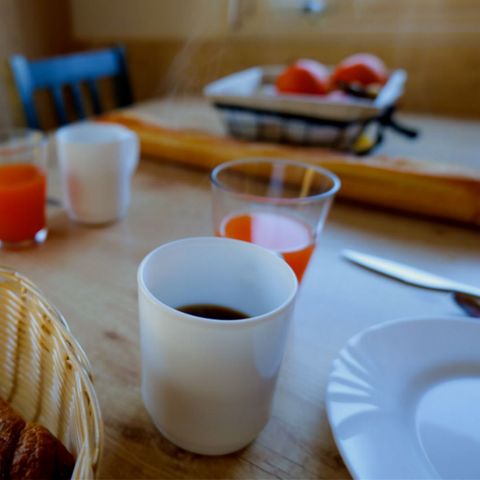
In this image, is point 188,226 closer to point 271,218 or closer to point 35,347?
point 271,218

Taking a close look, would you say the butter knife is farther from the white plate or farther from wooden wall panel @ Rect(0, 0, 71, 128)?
wooden wall panel @ Rect(0, 0, 71, 128)

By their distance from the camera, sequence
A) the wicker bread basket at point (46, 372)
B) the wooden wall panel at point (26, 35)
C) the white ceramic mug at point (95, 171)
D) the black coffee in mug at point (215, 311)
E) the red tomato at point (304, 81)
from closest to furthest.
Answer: the wicker bread basket at point (46, 372) < the black coffee in mug at point (215, 311) < the white ceramic mug at point (95, 171) < the red tomato at point (304, 81) < the wooden wall panel at point (26, 35)

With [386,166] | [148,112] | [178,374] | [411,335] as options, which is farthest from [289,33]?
[178,374]

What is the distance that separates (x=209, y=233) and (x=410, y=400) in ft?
1.26

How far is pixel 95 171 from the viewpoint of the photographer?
24.9 inches

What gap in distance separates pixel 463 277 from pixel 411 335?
0.22 m

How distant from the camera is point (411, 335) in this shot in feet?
1.36

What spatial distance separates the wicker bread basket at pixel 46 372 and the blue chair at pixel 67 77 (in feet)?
3.07

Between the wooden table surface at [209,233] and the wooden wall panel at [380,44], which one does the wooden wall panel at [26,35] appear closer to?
the wooden wall panel at [380,44]

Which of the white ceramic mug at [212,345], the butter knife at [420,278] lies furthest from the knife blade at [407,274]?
the white ceramic mug at [212,345]

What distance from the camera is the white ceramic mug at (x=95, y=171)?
2.05 ft

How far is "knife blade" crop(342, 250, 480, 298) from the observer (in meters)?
0.52

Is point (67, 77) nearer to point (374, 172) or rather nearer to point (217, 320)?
point (374, 172)

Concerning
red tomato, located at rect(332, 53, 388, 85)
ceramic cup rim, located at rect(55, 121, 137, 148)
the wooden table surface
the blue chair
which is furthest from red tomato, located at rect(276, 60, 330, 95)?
the blue chair
